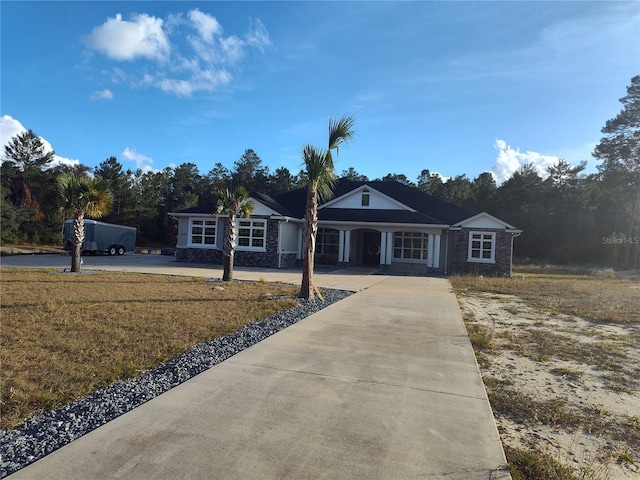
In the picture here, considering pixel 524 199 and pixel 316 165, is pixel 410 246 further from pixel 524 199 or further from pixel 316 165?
pixel 524 199

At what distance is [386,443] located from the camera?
326 centimetres

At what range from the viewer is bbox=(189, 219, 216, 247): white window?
23.1m

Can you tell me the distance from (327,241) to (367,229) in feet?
10.3

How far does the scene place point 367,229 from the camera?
77.6 feet

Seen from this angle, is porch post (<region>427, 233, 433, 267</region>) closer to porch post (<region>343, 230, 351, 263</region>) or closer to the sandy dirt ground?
porch post (<region>343, 230, 351, 263</region>)

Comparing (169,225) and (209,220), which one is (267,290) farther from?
(169,225)

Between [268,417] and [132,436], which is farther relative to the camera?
[268,417]

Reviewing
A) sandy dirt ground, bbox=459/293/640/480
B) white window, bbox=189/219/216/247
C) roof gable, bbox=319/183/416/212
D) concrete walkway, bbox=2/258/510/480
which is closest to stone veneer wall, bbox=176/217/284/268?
white window, bbox=189/219/216/247

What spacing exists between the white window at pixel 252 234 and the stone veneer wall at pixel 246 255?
0.22m

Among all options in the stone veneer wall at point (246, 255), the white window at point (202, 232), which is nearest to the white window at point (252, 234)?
the stone veneer wall at point (246, 255)

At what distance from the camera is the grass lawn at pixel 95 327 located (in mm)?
4254

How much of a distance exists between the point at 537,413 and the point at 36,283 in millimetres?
12502

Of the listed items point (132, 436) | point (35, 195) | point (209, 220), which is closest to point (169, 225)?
point (35, 195)

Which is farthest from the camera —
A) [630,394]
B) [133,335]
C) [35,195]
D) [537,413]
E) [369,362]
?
[35,195]
